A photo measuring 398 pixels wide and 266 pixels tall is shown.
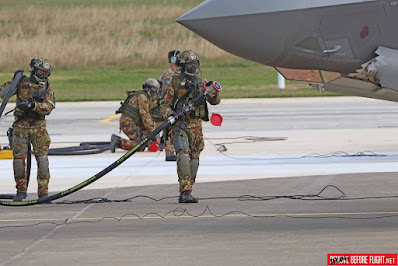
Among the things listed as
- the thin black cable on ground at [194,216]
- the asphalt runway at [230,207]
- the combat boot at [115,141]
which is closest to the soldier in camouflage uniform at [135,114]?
the combat boot at [115,141]

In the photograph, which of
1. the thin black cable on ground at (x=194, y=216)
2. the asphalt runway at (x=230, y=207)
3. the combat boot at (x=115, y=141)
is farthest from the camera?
the combat boot at (x=115, y=141)

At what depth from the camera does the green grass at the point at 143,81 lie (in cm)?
3541

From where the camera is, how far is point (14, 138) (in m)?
13.0

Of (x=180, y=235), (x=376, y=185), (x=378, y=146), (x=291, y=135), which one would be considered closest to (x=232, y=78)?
(x=291, y=135)

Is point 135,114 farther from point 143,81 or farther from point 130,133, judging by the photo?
point 143,81

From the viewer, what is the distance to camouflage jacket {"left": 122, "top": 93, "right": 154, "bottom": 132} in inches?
709

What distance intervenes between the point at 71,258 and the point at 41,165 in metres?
4.05

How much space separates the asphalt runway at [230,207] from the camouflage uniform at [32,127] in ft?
2.09

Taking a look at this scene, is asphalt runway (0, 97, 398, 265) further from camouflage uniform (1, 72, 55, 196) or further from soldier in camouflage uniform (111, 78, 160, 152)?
camouflage uniform (1, 72, 55, 196)

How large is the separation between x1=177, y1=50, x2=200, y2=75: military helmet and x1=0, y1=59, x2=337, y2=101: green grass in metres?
20.9

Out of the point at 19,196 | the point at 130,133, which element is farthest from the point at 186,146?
the point at 130,133

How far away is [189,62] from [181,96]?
0.46 meters

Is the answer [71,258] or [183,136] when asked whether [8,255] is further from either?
[183,136]

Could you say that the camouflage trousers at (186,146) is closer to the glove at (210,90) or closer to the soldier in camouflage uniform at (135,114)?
the glove at (210,90)
